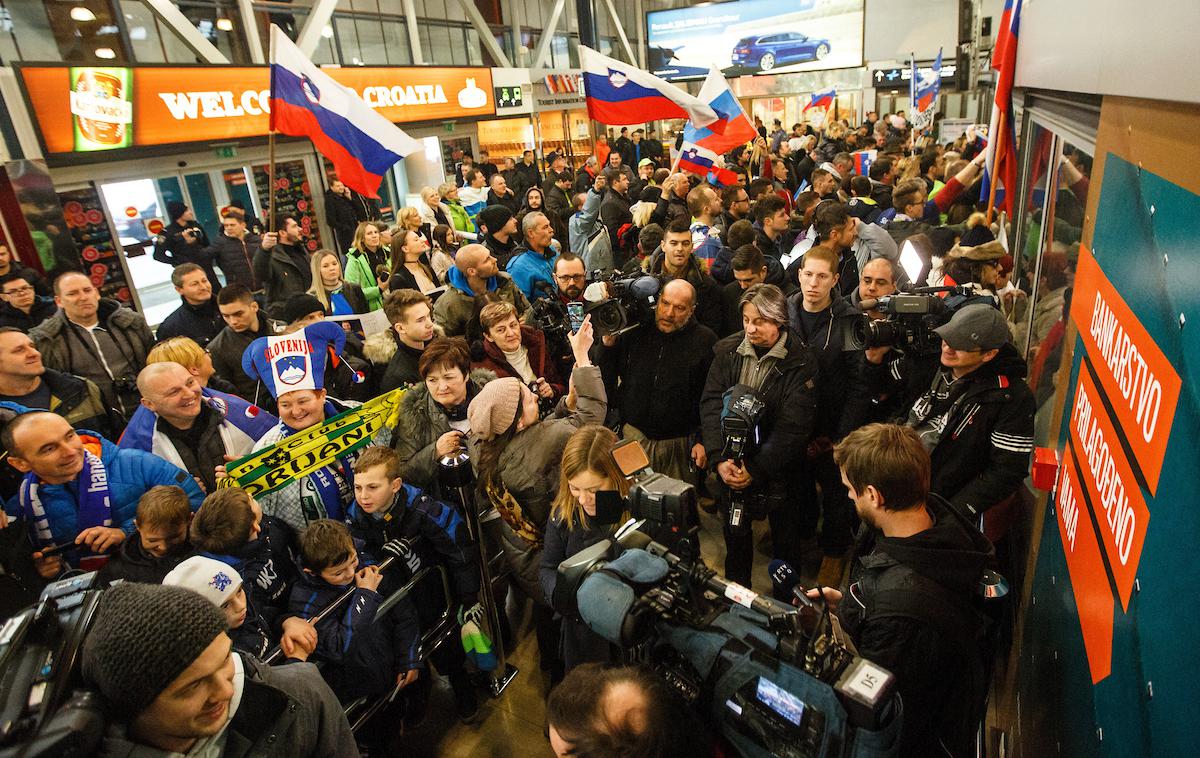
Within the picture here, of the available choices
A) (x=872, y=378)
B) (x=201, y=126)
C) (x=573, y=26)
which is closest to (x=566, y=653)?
(x=872, y=378)

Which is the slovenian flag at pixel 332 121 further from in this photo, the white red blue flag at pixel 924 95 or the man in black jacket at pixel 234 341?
the white red blue flag at pixel 924 95

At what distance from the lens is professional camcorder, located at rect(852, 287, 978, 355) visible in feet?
8.97

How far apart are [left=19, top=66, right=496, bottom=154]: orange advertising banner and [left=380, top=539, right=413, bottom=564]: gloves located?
22.3 ft

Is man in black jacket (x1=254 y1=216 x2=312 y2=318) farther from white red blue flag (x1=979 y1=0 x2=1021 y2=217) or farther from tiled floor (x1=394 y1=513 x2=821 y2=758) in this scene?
white red blue flag (x1=979 y1=0 x2=1021 y2=217)

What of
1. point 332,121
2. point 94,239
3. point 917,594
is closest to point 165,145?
point 94,239

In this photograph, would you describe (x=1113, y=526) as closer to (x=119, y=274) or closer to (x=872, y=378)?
(x=872, y=378)

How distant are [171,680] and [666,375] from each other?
8.70 feet

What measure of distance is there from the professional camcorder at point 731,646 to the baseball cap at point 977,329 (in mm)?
1417

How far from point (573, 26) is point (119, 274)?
16.5 meters

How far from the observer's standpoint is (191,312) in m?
4.81

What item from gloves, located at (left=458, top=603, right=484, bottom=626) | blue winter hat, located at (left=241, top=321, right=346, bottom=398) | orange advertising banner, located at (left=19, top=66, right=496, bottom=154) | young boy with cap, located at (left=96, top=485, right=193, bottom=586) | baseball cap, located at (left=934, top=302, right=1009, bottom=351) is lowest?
gloves, located at (left=458, top=603, right=484, bottom=626)

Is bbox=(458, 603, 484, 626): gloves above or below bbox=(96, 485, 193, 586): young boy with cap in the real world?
below

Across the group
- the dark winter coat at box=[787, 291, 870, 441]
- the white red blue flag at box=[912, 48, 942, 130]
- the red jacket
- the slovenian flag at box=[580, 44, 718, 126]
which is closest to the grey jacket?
the red jacket

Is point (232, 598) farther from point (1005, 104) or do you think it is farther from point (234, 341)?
point (1005, 104)
